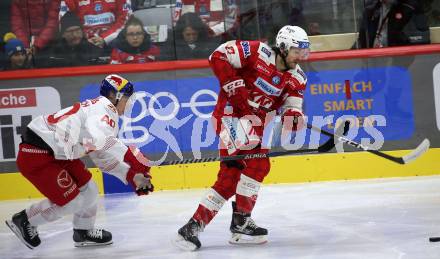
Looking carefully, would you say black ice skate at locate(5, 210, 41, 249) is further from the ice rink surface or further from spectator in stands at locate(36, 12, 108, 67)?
spectator in stands at locate(36, 12, 108, 67)

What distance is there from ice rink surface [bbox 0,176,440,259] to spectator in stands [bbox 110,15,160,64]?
1.32 meters

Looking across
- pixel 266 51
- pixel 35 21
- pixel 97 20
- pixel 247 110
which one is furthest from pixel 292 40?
pixel 35 21

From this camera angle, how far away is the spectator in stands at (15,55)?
318 inches

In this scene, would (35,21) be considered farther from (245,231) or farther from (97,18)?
(245,231)

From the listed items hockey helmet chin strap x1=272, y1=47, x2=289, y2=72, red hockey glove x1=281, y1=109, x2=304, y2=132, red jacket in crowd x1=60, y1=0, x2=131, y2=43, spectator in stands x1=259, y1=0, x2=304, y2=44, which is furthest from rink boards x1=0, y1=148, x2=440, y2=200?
hockey helmet chin strap x1=272, y1=47, x2=289, y2=72

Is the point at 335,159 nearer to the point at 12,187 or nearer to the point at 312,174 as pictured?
the point at 312,174

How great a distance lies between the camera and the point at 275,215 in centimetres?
638

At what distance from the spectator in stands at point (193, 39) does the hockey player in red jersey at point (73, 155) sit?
2.81 m

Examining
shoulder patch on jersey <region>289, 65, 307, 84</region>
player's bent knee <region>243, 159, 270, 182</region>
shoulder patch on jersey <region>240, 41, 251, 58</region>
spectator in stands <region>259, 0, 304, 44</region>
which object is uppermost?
spectator in stands <region>259, 0, 304, 44</region>

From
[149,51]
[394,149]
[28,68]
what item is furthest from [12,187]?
[394,149]

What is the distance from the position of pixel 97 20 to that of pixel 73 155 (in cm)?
317

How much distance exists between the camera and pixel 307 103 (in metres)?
7.96

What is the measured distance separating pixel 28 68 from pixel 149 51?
1.18 metres

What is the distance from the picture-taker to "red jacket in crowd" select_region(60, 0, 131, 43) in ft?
26.5
